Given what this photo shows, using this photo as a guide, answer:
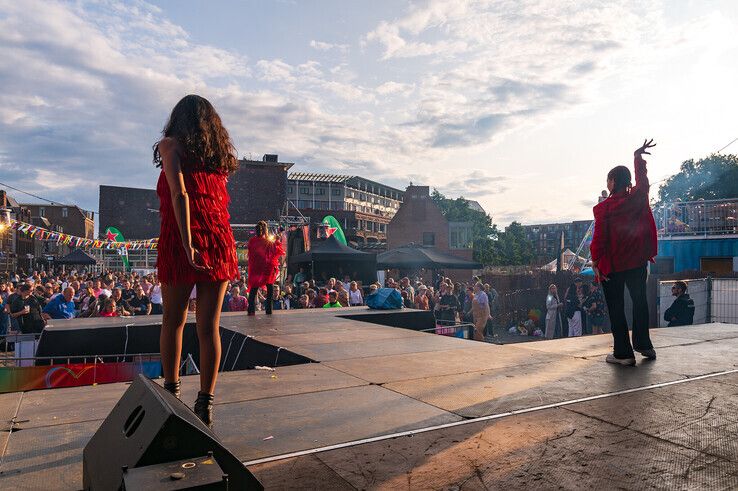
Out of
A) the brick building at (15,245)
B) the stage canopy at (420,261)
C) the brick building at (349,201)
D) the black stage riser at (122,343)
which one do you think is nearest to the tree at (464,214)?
the brick building at (349,201)

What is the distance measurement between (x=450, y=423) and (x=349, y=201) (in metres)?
88.6

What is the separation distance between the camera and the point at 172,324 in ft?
9.27

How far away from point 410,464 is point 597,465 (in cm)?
79

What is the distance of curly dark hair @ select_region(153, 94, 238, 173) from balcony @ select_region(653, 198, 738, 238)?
26.5 metres

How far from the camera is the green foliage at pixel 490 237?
2820 inches

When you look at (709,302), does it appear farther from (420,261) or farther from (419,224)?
(419,224)

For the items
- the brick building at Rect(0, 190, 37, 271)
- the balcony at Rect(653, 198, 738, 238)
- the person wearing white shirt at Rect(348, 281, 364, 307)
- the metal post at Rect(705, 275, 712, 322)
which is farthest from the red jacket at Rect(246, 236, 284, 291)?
the brick building at Rect(0, 190, 37, 271)

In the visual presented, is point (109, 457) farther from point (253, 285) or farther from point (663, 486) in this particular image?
point (253, 285)

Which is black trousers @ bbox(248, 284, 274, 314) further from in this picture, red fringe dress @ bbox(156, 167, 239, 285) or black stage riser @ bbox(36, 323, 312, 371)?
red fringe dress @ bbox(156, 167, 239, 285)

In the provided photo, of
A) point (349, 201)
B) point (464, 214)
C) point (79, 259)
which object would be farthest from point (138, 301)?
point (349, 201)

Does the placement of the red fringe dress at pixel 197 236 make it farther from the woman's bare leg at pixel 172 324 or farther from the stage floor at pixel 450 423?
the stage floor at pixel 450 423

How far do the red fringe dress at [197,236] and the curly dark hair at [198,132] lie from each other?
7 cm

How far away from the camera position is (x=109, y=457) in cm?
178

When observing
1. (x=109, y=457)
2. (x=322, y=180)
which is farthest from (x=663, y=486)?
(x=322, y=180)
